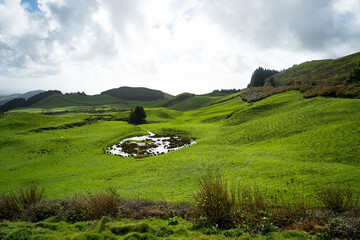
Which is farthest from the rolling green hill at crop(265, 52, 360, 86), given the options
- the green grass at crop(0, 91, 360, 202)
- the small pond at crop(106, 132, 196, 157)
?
the small pond at crop(106, 132, 196, 157)

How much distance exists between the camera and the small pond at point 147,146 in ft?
163

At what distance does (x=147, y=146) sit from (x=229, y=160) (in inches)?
1273

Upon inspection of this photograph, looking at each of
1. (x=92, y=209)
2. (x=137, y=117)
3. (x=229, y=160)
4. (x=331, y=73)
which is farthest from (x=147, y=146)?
(x=331, y=73)

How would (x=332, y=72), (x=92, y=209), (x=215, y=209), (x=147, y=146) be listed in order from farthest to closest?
(x=332, y=72) < (x=147, y=146) < (x=92, y=209) < (x=215, y=209)

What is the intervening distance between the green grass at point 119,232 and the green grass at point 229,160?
6.71 m

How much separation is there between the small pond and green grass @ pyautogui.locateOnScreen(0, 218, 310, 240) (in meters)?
35.7

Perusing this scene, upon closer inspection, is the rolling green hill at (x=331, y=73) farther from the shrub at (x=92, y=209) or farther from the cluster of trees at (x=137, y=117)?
the shrub at (x=92, y=209)

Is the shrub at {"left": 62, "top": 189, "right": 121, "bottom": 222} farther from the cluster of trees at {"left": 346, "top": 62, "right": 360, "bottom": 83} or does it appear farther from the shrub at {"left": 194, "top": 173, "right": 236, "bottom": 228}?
the cluster of trees at {"left": 346, "top": 62, "right": 360, "bottom": 83}

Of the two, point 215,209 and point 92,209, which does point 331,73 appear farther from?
point 92,209

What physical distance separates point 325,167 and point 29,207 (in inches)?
1114

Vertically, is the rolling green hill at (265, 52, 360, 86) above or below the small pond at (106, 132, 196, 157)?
above

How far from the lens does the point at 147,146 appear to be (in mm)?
55688

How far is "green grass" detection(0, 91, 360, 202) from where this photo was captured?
2039cm

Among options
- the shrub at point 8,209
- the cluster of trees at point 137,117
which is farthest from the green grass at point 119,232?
the cluster of trees at point 137,117
